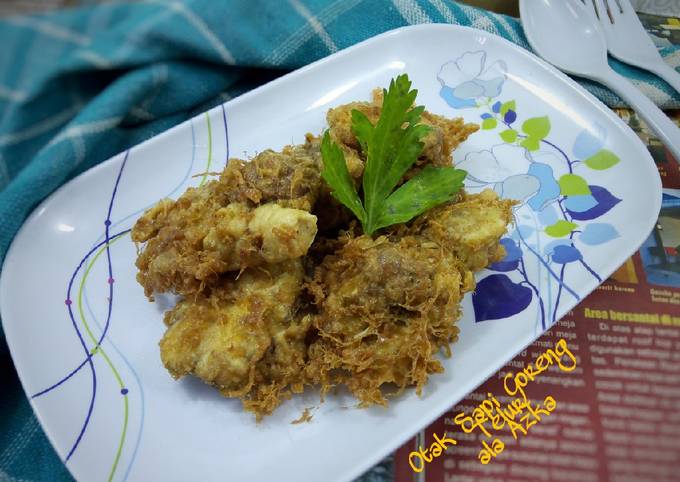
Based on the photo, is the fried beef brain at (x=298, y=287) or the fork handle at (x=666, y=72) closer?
the fried beef brain at (x=298, y=287)

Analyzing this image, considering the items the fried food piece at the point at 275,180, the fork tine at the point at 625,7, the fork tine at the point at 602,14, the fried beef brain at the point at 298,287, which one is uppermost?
the fried food piece at the point at 275,180

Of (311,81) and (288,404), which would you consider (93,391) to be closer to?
(288,404)

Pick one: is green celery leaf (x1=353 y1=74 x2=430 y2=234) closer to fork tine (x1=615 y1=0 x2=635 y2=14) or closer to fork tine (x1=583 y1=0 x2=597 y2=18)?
fork tine (x1=583 y1=0 x2=597 y2=18)

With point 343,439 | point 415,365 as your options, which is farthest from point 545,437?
point 343,439

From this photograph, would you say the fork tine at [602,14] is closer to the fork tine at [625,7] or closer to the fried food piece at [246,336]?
the fork tine at [625,7]

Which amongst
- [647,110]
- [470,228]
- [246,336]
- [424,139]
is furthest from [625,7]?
[246,336]

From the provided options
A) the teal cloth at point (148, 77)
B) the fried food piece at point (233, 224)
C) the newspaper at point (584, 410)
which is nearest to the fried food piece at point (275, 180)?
the fried food piece at point (233, 224)
